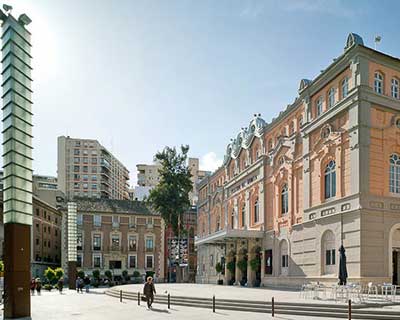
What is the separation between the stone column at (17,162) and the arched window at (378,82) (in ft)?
62.9

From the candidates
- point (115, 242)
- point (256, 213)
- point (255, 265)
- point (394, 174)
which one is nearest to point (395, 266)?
point (394, 174)

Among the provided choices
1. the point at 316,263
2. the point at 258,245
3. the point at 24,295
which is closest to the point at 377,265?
the point at 316,263

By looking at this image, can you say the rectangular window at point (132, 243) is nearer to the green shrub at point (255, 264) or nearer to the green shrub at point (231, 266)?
the green shrub at point (231, 266)

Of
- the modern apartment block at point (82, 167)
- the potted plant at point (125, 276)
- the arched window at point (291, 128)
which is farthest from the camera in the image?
the modern apartment block at point (82, 167)

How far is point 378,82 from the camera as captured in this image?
27938mm

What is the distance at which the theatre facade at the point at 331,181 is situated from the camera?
26344mm

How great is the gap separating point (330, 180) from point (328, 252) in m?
4.32

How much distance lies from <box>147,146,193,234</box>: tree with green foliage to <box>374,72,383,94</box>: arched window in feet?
116

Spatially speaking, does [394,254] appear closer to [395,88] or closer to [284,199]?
[395,88]

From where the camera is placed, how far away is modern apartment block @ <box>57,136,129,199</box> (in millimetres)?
107625

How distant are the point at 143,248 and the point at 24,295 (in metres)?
57.5

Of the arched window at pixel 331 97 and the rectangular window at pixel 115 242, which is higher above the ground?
the arched window at pixel 331 97

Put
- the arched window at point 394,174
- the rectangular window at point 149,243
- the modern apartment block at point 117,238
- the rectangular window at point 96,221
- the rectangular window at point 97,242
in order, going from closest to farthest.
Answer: the arched window at point 394,174, the modern apartment block at point 117,238, the rectangular window at point 97,242, the rectangular window at point 96,221, the rectangular window at point 149,243

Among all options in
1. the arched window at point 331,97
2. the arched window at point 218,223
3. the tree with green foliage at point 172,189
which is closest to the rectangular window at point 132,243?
the tree with green foliage at point 172,189
